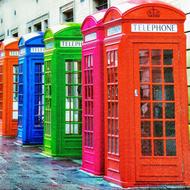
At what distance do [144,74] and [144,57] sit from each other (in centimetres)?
26

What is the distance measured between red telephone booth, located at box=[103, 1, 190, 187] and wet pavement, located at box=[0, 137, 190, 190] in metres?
0.36

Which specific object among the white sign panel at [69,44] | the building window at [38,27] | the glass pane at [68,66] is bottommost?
the glass pane at [68,66]

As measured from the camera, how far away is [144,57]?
309 inches

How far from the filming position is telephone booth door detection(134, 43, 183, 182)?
7.76 meters

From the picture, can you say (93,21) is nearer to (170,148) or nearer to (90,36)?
(90,36)

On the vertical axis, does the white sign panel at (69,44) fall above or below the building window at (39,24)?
Answer: below

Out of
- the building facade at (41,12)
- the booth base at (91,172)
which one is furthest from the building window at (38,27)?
the booth base at (91,172)

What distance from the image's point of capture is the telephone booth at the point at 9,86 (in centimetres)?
1612

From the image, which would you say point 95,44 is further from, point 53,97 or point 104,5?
point 104,5

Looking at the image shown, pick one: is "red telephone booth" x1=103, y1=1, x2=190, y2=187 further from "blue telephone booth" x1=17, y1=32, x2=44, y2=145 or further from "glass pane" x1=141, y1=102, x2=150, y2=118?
"blue telephone booth" x1=17, y1=32, x2=44, y2=145

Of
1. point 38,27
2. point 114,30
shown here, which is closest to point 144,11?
point 114,30

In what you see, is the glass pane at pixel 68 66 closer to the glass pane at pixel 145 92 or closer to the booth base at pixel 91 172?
the booth base at pixel 91 172

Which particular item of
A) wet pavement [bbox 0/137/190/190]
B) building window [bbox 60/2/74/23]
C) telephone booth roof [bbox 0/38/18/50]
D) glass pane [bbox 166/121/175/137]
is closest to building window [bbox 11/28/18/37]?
building window [bbox 60/2/74/23]

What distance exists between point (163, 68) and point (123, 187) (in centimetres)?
191
